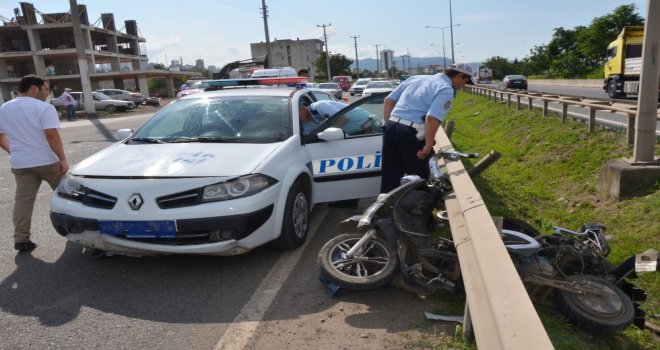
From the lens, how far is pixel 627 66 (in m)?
21.2

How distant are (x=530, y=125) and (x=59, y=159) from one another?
31.5 feet

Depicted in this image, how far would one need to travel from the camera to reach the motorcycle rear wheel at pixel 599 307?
2.86 meters

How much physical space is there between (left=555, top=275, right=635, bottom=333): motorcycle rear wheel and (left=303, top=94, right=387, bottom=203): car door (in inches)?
102

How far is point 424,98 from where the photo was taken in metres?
4.89

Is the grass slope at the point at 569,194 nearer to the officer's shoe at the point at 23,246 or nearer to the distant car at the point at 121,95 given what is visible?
the officer's shoe at the point at 23,246

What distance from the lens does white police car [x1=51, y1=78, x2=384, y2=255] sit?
3.85 m

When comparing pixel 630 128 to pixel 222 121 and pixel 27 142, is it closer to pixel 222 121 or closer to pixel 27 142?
pixel 222 121

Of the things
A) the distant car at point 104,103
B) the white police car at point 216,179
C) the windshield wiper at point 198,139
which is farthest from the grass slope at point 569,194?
the distant car at point 104,103

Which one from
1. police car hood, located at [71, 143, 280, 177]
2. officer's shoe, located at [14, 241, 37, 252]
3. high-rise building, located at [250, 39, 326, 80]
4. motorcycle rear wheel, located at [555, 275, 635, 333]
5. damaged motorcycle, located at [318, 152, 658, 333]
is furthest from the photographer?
high-rise building, located at [250, 39, 326, 80]

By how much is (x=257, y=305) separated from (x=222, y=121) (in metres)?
2.23

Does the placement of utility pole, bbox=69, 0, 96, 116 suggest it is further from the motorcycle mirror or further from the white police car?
the motorcycle mirror

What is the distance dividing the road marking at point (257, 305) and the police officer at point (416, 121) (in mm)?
1220

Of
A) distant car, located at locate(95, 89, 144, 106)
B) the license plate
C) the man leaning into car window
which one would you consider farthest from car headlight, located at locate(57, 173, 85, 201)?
distant car, located at locate(95, 89, 144, 106)

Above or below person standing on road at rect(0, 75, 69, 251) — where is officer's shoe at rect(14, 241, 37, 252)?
below
